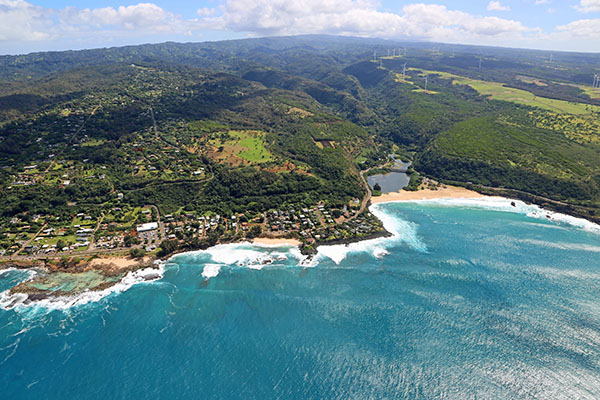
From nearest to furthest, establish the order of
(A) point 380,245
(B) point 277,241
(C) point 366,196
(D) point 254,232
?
1. (A) point 380,245
2. (B) point 277,241
3. (D) point 254,232
4. (C) point 366,196

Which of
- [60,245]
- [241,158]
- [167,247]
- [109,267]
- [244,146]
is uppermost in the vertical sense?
[244,146]

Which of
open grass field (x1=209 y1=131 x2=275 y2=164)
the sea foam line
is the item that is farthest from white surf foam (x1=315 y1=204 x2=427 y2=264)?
open grass field (x1=209 y1=131 x2=275 y2=164)

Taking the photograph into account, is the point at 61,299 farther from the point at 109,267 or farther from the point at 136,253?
the point at 136,253

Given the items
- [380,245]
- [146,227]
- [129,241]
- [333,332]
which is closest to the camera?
[333,332]

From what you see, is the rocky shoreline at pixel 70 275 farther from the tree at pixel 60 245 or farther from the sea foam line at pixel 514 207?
the sea foam line at pixel 514 207

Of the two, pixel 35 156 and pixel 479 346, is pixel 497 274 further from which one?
pixel 35 156

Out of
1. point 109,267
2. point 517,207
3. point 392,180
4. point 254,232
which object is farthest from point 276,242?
point 517,207

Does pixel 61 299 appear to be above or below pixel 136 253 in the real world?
below
